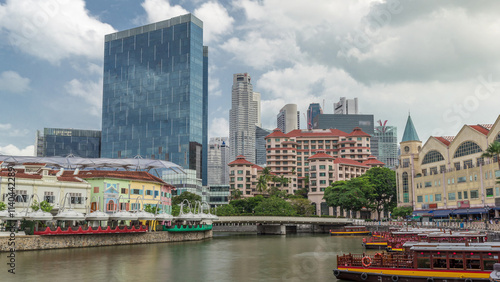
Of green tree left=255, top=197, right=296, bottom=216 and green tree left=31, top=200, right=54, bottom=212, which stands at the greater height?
green tree left=31, top=200, right=54, bottom=212

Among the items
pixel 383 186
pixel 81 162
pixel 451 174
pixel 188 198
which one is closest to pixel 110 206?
pixel 81 162

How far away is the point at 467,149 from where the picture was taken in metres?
106

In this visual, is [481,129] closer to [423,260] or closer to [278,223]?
[278,223]

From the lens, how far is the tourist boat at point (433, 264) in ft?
111

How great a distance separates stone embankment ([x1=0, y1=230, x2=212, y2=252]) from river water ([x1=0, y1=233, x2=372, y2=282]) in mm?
2468

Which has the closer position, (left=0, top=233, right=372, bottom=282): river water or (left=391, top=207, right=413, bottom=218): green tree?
(left=0, top=233, right=372, bottom=282): river water

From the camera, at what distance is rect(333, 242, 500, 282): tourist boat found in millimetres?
33719

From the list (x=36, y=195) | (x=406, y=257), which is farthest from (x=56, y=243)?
(x=406, y=257)

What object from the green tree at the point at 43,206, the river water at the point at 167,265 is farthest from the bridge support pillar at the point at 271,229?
the green tree at the point at 43,206

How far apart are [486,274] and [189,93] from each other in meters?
173

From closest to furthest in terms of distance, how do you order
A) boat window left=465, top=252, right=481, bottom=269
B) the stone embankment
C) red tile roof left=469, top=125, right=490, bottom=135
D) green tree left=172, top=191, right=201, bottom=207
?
1. boat window left=465, top=252, right=481, bottom=269
2. the stone embankment
3. red tile roof left=469, top=125, right=490, bottom=135
4. green tree left=172, top=191, right=201, bottom=207

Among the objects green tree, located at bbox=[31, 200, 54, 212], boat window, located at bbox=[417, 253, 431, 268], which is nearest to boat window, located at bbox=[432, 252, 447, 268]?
boat window, located at bbox=[417, 253, 431, 268]

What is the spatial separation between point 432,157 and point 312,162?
60154 millimetres

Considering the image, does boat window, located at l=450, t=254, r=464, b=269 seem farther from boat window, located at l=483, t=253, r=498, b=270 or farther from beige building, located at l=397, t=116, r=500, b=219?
beige building, located at l=397, t=116, r=500, b=219
